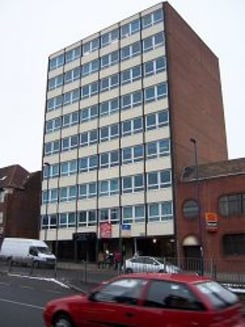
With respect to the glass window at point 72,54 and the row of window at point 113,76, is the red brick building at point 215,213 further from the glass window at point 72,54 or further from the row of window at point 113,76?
the glass window at point 72,54

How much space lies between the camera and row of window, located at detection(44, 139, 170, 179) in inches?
1853

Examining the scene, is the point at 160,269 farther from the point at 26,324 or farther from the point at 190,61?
the point at 190,61

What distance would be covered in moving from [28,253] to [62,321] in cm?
3382

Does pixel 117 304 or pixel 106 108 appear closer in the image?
pixel 117 304

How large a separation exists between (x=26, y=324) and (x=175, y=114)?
38.6 meters

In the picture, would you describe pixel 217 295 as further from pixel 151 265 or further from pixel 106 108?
pixel 106 108

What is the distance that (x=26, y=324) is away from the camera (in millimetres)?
10688

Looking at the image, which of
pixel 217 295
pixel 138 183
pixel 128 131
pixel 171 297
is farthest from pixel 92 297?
pixel 128 131

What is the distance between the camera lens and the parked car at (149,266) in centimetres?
2325

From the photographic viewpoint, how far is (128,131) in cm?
5034

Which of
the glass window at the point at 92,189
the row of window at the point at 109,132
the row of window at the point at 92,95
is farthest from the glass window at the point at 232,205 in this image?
the glass window at the point at 92,189

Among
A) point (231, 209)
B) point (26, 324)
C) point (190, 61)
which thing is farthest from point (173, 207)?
point (26, 324)

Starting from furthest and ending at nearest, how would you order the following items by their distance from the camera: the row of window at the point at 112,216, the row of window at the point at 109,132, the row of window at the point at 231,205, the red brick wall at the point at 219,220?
the row of window at the point at 109,132, the row of window at the point at 112,216, the row of window at the point at 231,205, the red brick wall at the point at 219,220

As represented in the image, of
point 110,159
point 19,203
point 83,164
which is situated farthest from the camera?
point 19,203
